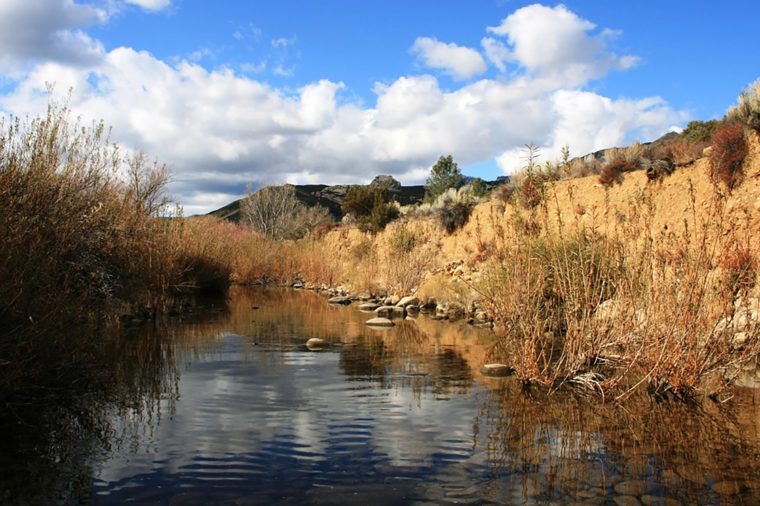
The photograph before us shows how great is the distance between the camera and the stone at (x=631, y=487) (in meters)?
5.14

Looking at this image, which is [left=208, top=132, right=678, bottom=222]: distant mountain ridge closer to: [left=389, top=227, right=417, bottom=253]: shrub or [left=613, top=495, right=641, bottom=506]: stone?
[left=389, top=227, right=417, bottom=253]: shrub

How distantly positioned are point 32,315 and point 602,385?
287 inches

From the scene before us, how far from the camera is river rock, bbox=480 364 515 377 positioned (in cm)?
995

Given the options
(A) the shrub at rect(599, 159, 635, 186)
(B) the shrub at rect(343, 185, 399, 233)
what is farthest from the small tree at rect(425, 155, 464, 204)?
(A) the shrub at rect(599, 159, 635, 186)

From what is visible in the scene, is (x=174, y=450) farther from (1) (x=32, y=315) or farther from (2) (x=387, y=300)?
(2) (x=387, y=300)

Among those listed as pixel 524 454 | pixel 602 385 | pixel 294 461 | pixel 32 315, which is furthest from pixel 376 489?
pixel 602 385

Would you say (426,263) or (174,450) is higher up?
(426,263)

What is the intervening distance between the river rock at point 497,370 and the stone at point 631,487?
4549 mm

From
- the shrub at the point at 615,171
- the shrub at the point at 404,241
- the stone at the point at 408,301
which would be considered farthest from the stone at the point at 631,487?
the shrub at the point at 404,241

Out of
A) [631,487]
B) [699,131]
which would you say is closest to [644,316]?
[631,487]

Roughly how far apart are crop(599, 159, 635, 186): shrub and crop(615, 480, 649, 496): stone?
59.9 ft

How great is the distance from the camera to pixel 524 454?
6.16m

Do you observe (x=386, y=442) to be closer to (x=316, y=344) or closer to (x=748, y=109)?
(x=316, y=344)

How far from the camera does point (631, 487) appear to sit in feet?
17.3
